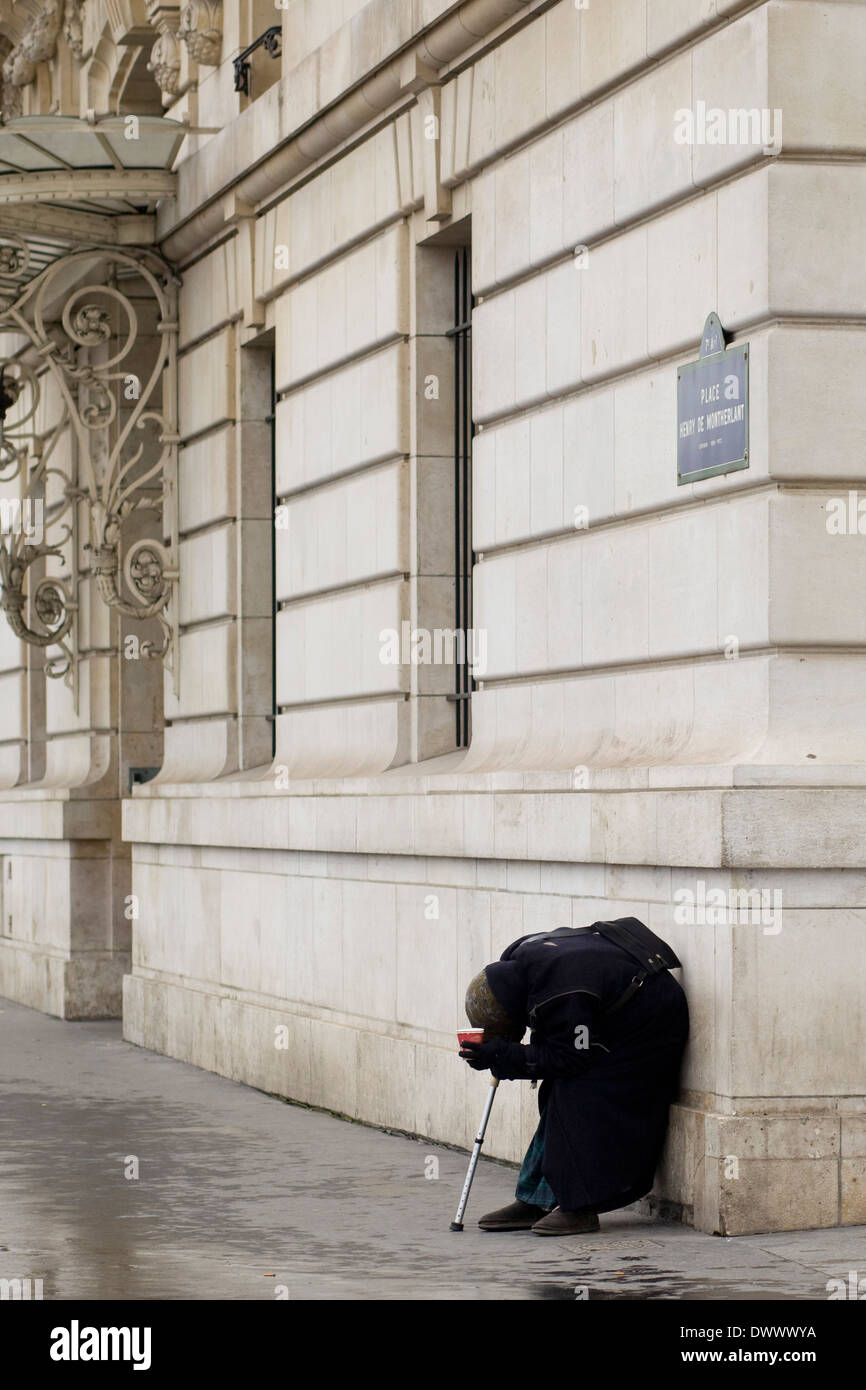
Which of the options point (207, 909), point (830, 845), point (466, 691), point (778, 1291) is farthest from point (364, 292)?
point (778, 1291)

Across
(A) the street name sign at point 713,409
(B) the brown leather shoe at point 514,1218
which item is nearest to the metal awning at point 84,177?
(A) the street name sign at point 713,409

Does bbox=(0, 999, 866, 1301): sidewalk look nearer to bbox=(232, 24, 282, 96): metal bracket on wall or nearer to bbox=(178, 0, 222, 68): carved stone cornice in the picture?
bbox=(232, 24, 282, 96): metal bracket on wall

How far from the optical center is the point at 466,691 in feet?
41.4

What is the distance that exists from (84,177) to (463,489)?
5.02 metres

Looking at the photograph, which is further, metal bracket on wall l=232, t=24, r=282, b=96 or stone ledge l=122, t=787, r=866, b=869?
metal bracket on wall l=232, t=24, r=282, b=96

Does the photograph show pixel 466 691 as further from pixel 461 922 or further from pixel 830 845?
pixel 830 845

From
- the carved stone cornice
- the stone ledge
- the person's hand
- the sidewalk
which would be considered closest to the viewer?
the sidewalk

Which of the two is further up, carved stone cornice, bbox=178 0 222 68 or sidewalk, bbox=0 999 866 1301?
carved stone cornice, bbox=178 0 222 68

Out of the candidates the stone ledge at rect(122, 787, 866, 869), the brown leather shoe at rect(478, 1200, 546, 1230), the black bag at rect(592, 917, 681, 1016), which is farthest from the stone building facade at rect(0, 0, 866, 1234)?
the brown leather shoe at rect(478, 1200, 546, 1230)

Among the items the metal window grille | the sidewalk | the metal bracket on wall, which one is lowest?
the sidewalk

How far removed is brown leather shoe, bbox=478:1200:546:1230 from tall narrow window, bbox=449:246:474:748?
3.83 meters

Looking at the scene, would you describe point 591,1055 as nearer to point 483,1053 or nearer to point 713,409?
point 483,1053

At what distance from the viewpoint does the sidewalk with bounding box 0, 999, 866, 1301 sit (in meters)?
8.07
